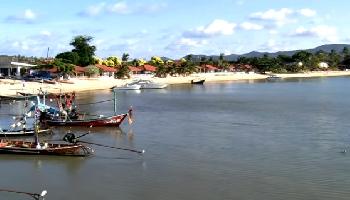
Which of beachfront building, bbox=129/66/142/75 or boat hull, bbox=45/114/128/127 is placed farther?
beachfront building, bbox=129/66/142/75

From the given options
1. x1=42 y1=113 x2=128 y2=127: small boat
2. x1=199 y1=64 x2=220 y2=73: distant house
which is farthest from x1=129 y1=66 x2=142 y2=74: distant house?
x1=42 y1=113 x2=128 y2=127: small boat

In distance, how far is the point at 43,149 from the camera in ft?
80.5

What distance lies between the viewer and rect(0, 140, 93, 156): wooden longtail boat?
24.5m

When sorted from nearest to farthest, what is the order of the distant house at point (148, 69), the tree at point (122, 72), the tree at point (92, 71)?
the tree at point (92, 71) → the tree at point (122, 72) → the distant house at point (148, 69)

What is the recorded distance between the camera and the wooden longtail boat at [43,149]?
965 inches

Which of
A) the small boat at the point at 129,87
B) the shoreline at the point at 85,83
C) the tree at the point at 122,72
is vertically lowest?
the small boat at the point at 129,87

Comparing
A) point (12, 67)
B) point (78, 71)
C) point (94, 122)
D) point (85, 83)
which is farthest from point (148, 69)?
point (94, 122)

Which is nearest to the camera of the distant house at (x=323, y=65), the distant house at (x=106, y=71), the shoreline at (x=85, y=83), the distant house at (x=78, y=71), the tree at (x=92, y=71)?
the shoreline at (x=85, y=83)

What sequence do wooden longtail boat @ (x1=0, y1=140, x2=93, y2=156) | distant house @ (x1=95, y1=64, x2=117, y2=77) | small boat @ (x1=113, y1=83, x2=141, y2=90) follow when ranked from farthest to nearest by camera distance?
distant house @ (x1=95, y1=64, x2=117, y2=77), small boat @ (x1=113, y1=83, x2=141, y2=90), wooden longtail boat @ (x1=0, y1=140, x2=93, y2=156)

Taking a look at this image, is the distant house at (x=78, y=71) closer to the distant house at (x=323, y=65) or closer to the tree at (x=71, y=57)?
the tree at (x=71, y=57)

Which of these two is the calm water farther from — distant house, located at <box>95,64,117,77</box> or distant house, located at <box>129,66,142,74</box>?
distant house, located at <box>129,66,142,74</box>

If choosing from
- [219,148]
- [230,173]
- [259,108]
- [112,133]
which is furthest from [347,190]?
[259,108]

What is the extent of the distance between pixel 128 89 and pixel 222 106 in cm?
3142

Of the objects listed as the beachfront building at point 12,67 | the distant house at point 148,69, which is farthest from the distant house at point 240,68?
the beachfront building at point 12,67
